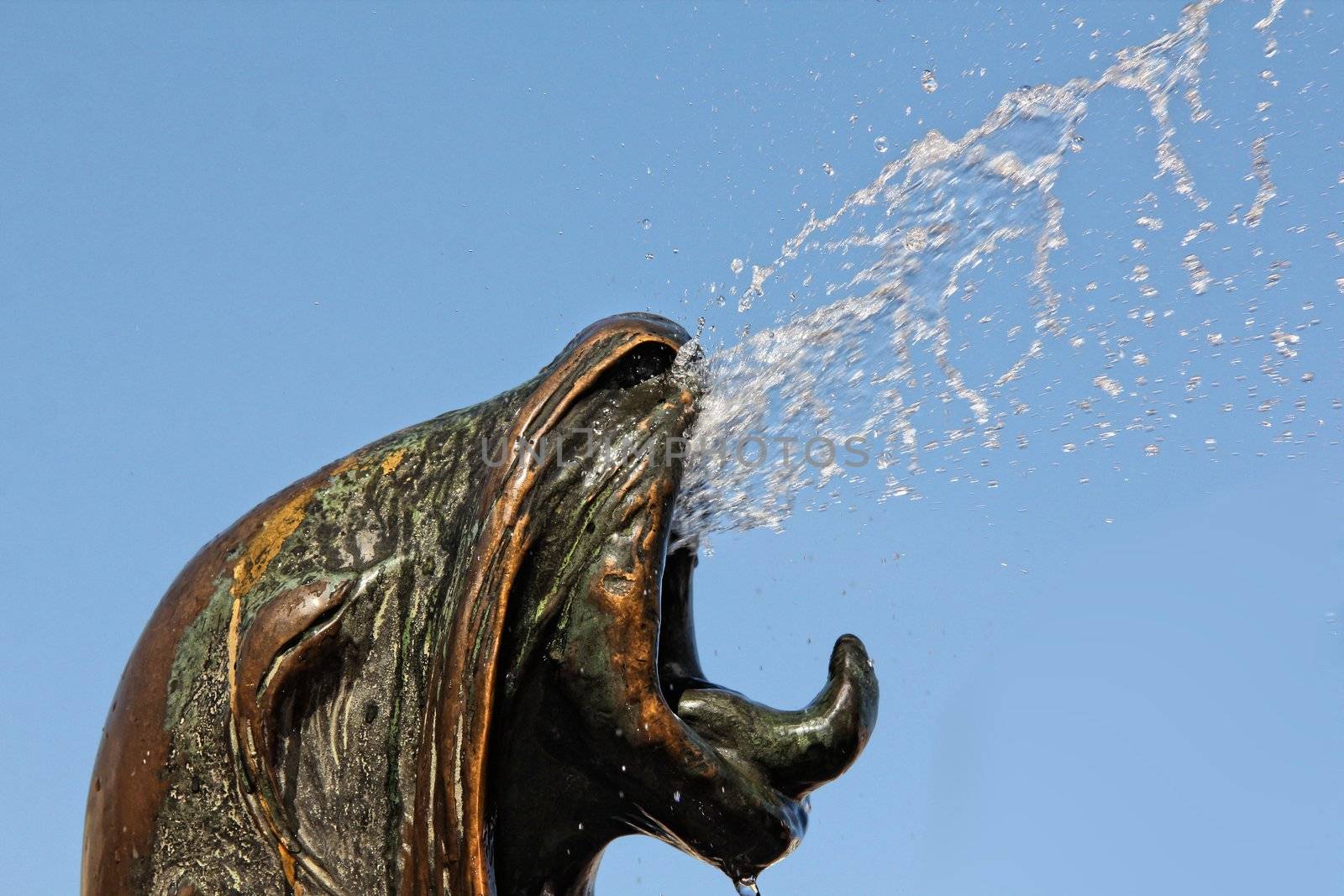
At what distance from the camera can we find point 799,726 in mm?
2912

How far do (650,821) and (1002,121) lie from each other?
5.77 feet

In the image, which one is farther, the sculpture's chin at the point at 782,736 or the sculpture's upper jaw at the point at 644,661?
the sculpture's chin at the point at 782,736

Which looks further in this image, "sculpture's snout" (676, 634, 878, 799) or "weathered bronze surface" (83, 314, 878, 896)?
"sculpture's snout" (676, 634, 878, 799)

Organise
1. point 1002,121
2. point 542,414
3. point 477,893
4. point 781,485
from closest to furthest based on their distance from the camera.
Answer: point 477,893 → point 542,414 → point 781,485 → point 1002,121

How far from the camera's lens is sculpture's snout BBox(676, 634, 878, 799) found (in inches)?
114

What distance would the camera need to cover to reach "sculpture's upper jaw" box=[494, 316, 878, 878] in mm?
2691

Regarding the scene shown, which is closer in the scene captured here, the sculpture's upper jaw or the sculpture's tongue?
the sculpture's upper jaw

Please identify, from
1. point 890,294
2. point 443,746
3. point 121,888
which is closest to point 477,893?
point 443,746

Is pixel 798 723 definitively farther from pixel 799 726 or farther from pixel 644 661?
pixel 644 661

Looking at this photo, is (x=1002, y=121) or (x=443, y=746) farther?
(x=1002, y=121)

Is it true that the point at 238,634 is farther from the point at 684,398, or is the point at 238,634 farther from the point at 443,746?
the point at 684,398

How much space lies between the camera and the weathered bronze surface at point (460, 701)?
2.69 meters

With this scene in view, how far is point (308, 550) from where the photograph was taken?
2.86 metres

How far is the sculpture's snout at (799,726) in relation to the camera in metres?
2.90
